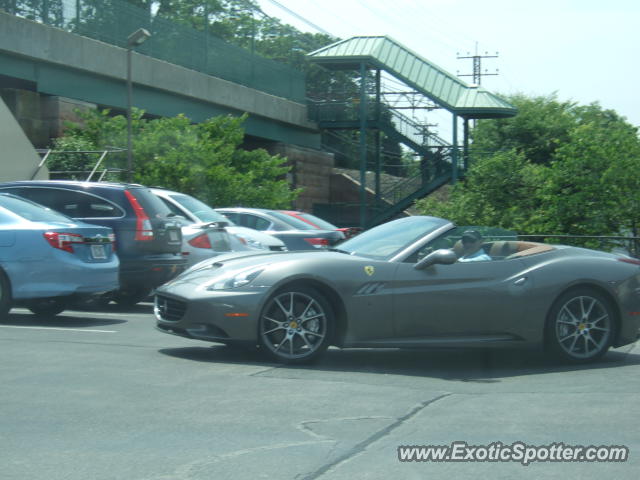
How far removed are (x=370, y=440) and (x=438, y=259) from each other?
2.95m

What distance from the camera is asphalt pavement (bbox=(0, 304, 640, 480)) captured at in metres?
4.78

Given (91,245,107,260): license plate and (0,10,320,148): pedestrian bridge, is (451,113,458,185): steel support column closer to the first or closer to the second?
(0,10,320,148): pedestrian bridge

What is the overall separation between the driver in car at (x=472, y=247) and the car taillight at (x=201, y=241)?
21.0 feet

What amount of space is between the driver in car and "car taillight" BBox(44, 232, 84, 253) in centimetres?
463

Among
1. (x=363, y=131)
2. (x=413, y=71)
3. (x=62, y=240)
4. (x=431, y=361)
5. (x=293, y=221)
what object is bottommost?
(x=431, y=361)

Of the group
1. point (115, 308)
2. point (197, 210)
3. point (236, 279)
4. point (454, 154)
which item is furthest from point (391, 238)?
point (454, 154)

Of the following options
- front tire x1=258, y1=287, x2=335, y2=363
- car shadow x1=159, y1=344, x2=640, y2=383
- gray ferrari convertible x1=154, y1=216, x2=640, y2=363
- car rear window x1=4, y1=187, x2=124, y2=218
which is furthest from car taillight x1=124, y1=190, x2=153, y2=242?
front tire x1=258, y1=287, x2=335, y2=363

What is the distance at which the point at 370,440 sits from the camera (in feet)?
17.5

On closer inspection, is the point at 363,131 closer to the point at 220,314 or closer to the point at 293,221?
the point at 293,221

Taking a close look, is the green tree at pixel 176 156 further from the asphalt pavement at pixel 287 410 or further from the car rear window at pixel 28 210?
the asphalt pavement at pixel 287 410

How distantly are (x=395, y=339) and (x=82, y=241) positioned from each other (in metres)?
4.43

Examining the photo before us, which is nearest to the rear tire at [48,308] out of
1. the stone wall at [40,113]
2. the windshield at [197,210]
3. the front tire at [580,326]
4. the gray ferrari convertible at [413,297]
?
the gray ferrari convertible at [413,297]

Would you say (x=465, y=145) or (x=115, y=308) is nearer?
(x=115, y=308)

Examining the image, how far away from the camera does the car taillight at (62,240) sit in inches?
412
